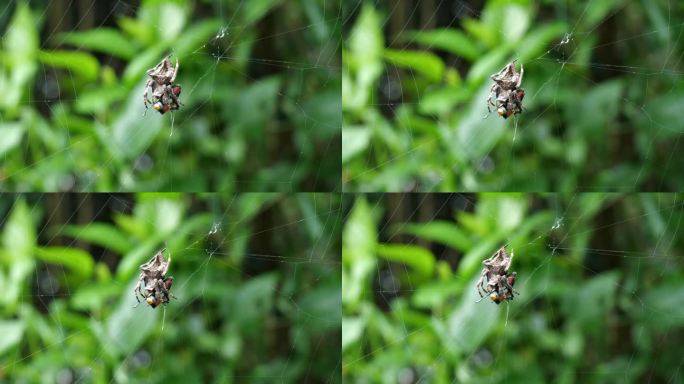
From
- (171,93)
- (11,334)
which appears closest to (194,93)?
(171,93)

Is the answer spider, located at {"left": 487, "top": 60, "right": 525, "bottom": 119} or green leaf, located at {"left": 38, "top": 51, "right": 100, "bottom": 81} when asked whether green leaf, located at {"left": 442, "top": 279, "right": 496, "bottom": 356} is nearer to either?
spider, located at {"left": 487, "top": 60, "right": 525, "bottom": 119}

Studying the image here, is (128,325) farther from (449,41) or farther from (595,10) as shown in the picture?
(595,10)

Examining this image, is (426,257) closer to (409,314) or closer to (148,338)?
(409,314)

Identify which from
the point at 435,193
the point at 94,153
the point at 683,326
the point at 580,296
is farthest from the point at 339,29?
the point at 683,326

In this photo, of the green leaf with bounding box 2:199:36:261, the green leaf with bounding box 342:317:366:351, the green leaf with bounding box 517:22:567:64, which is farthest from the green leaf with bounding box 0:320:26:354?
the green leaf with bounding box 517:22:567:64

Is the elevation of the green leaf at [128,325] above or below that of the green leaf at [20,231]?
below

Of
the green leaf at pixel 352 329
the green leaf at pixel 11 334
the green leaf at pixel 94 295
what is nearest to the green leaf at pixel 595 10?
the green leaf at pixel 352 329

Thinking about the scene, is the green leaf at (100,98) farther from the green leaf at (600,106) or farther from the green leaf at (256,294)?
the green leaf at (600,106)
